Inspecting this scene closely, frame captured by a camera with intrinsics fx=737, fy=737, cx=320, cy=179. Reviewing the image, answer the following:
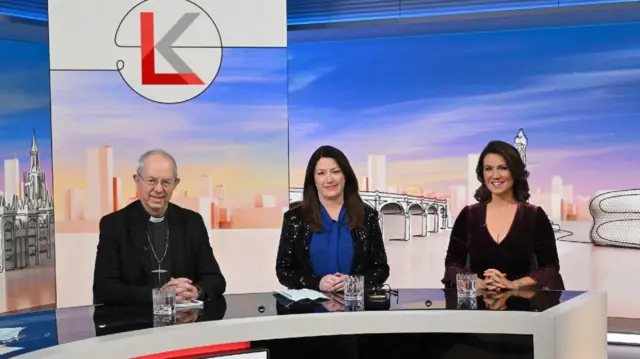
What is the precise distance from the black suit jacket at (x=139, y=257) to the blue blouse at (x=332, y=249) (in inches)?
16.6

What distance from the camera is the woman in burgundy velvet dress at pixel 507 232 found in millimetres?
3146

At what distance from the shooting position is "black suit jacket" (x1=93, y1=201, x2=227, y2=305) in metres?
2.81

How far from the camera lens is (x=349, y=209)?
3150 mm

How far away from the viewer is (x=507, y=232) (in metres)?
3.17

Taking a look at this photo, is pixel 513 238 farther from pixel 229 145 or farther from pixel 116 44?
pixel 116 44

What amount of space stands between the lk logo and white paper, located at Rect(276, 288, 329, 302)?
1.42 metres

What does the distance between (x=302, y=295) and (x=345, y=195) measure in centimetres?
65

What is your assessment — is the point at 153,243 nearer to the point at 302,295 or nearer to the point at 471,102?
the point at 302,295

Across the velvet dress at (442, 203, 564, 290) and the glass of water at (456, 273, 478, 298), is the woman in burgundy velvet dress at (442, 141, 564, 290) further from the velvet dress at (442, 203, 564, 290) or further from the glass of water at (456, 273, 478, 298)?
the glass of water at (456, 273, 478, 298)

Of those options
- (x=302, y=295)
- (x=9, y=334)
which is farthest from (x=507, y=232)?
(x=9, y=334)

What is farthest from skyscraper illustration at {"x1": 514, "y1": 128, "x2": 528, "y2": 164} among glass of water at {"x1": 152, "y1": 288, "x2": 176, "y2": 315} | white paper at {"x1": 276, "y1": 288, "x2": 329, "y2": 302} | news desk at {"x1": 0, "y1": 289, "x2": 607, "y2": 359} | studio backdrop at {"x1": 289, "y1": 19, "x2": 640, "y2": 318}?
glass of water at {"x1": 152, "y1": 288, "x2": 176, "y2": 315}

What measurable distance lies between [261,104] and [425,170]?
1864 millimetres

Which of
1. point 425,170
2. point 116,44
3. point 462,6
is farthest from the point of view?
point 425,170

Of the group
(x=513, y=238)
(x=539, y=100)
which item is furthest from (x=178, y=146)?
(x=539, y=100)
